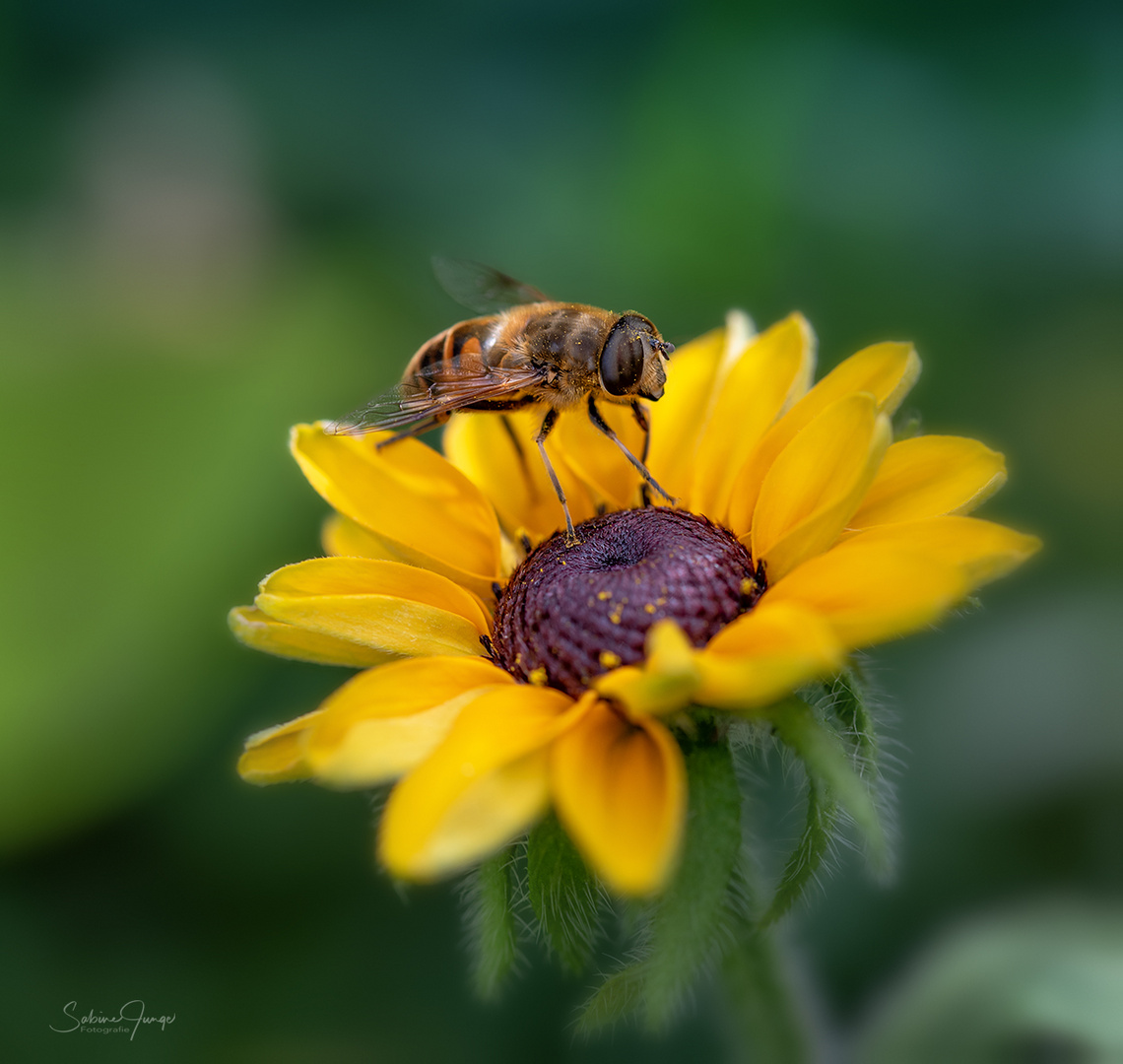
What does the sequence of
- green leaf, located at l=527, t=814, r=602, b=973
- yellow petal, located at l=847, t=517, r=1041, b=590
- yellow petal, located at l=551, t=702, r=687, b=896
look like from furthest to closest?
green leaf, located at l=527, t=814, r=602, b=973, yellow petal, located at l=847, t=517, r=1041, b=590, yellow petal, located at l=551, t=702, r=687, b=896

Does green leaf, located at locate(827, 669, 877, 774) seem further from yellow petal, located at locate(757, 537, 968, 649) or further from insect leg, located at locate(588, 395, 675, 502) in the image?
insect leg, located at locate(588, 395, 675, 502)

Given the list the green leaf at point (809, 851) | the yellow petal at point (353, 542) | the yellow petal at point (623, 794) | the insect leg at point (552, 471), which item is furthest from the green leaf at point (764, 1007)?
the yellow petal at point (353, 542)

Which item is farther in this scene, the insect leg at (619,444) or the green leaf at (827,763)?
the insect leg at (619,444)

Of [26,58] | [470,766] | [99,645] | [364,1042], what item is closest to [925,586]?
[470,766]

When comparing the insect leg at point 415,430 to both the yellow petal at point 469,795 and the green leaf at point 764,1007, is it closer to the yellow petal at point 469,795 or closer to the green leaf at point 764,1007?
the yellow petal at point 469,795

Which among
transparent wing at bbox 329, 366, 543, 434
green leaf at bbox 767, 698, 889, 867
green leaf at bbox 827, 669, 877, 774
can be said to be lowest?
green leaf at bbox 827, 669, 877, 774

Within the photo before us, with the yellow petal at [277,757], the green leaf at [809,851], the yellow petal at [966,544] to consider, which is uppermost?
the yellow petal at [966,544]

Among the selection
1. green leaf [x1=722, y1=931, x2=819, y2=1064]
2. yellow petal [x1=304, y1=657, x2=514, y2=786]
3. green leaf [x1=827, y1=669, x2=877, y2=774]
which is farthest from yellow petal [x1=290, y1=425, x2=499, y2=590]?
green leaf [x1=722, y1=931, x2=819, y2=1064]
